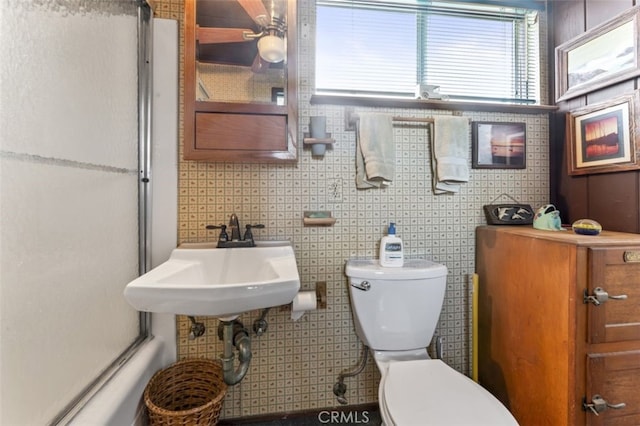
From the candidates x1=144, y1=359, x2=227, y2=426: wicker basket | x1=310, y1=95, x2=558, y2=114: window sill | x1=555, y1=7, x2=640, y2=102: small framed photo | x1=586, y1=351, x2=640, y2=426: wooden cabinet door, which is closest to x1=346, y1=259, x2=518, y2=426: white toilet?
x1=586, y1=351, x2=640, y2=426: wooden cabinet door

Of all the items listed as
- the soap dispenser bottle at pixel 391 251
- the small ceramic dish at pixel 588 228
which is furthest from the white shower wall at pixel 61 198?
the small ceramic dish at pixel 588 228

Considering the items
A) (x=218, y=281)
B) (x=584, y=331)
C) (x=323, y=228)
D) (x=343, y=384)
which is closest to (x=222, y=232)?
(x=218, y=281)

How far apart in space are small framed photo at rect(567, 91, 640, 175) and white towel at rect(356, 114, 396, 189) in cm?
92

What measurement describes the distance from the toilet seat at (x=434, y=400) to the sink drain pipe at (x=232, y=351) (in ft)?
1.69

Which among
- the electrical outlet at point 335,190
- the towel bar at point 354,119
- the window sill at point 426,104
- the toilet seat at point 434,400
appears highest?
the window sill at point 426,104

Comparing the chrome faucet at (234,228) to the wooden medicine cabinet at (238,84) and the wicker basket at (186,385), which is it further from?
the wicker basket at (186,385)

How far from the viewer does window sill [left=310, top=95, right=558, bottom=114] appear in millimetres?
1293

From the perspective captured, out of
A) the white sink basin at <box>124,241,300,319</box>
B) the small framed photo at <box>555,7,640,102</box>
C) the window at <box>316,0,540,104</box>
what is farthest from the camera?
the window at <box>316,0,540,104</box>

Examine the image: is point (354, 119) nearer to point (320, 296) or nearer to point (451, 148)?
point (451, 148)

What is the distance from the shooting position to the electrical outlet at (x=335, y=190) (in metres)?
1.31

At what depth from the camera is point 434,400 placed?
2.85 ft

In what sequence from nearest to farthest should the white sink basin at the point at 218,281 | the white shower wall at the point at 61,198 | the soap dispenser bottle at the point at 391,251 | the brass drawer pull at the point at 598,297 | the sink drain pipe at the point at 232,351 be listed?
the white shower wall at the point at 61,198, the white sink basin at the point at 218,281, the brass drawer pull at the point at 598,297, the sink drain pipe at the point at 232,351, the soap dispenser bottle at the point at 391,251

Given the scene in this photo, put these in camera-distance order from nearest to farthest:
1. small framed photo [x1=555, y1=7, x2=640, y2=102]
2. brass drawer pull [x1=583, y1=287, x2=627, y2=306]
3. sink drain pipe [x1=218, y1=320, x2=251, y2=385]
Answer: brass drawer pull [x1=583, y1=287, x2=627, y2=306]
sink drain pipe [x1=218, y1=320, x2=251, y2=385]
small framed photo [x1=555, y1=7, x2=640, y2=102]

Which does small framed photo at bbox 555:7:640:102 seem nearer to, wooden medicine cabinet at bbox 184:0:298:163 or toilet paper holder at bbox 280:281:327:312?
wooden medicine cabinet at bbox 184:0:298:163
